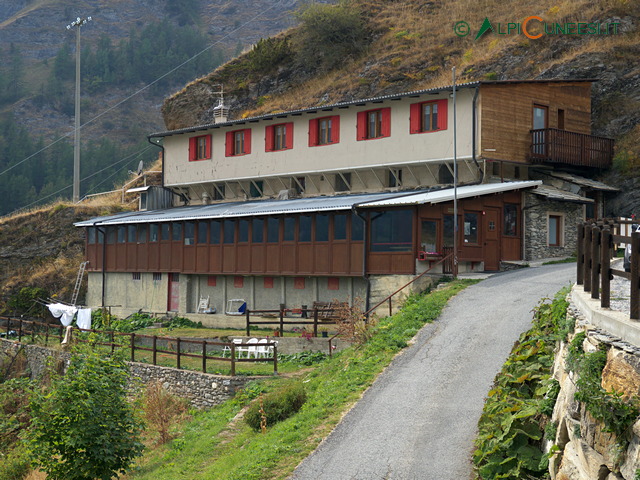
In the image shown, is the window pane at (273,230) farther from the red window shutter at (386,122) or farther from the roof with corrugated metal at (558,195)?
→ the roof with corrugated metal at (558,195)

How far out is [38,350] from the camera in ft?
106

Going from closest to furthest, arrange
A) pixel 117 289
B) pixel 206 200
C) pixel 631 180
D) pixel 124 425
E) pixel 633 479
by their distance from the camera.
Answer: pixel 633 479 → pixel 124 425 → pixel 631 180 → pixel 117 289 → pixel 206 200

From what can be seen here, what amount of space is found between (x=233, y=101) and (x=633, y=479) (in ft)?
184

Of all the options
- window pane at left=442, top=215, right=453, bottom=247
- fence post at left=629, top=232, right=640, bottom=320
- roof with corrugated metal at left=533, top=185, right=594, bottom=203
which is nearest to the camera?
fence post at left=629, top=232, right=640, bottom=320

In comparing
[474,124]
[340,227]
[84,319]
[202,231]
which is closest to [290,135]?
[202,231]

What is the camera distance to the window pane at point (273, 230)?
32819mm

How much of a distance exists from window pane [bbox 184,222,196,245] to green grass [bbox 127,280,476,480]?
15.6 meters

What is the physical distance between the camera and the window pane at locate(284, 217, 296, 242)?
32.1 m

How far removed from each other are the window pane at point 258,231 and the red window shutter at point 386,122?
23.8 ft

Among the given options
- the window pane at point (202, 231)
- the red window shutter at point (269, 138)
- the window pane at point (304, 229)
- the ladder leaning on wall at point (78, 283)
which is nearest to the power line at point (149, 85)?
the ladder leaning on wall at point (78, 283)

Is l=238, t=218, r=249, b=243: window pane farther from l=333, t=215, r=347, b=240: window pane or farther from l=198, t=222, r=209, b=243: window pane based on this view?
l=333, t=215, r=347, b=240: window pane

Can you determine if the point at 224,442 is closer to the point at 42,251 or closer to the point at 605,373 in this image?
the point at 605,373

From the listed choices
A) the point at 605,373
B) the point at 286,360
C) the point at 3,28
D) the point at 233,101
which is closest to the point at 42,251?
the point at 233,101

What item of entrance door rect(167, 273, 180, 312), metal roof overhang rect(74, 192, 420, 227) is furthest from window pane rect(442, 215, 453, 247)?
entrance door rect(167, 273, 180, 312)
